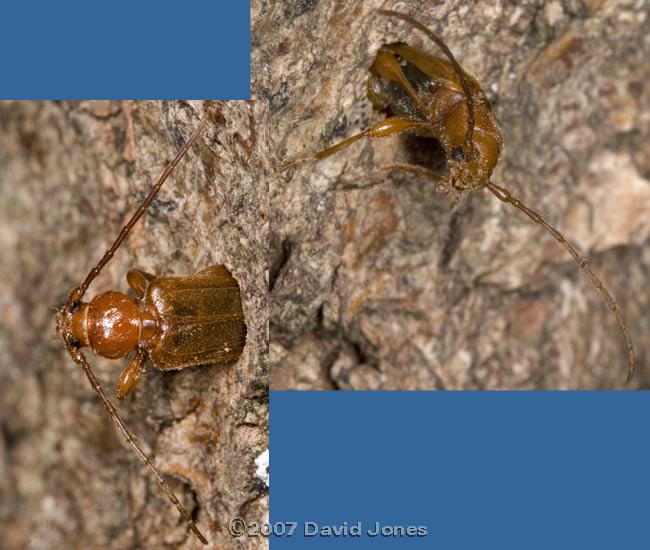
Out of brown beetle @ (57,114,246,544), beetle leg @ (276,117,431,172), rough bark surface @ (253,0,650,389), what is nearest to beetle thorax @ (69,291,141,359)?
brown beetle @ (57,114,246,544)

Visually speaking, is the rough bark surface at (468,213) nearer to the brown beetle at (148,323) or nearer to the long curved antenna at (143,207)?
the brown beetle at (148,323)

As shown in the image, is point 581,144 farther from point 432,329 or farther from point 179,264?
point 179,264

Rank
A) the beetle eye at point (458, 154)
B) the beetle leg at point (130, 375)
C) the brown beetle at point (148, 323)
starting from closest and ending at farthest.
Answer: the beetle eye at point (458, 154) → the brown beetle at point (148, 323) → the beetle leg at point (130, 375)

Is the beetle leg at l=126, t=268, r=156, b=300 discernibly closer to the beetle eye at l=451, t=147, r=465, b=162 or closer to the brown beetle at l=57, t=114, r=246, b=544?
the brown beetle at l=57, t=114, r=246, b=544

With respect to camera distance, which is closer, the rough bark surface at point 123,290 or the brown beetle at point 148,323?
the rough bark surface at point 123,290

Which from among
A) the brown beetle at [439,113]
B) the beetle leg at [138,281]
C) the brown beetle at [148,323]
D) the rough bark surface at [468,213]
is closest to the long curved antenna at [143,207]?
the brown beetle at [148,323]
